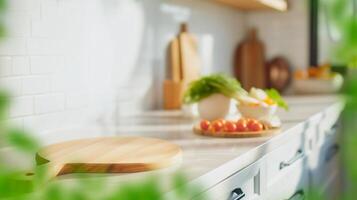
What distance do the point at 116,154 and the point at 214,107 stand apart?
753 mm

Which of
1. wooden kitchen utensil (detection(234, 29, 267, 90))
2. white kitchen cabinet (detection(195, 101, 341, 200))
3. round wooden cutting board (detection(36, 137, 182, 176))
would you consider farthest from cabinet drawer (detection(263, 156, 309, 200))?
wooden kitchen utensil (detection(234, 29, 267, 90))

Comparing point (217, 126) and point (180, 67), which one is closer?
point (217, 126)

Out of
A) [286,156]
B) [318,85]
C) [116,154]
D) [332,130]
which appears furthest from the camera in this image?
[318,85]

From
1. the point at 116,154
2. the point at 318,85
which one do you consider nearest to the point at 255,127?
the point at 116,154

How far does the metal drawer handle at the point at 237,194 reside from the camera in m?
1.19

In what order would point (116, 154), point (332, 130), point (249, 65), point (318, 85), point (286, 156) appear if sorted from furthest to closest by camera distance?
point (249, 65) → point (318, 85) → point (332, 130) → point (286, 156) → point (116, 154)

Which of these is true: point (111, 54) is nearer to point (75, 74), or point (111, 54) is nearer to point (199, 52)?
point (75, 74)

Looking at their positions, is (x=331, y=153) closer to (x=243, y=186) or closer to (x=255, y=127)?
(x=255, y=127)

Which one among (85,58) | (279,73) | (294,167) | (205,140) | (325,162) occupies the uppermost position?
(85,58)

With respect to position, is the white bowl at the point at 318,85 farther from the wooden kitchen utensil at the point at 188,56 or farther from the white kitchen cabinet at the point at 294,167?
the wooden kitchen utensil at the point at 188,56

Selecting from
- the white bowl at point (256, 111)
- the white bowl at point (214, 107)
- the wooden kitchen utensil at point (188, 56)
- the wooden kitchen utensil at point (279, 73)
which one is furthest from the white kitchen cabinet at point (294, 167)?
the wooden kitchen utensil at point (279, 73)

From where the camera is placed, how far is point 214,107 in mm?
1878

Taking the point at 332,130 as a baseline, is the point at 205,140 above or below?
above

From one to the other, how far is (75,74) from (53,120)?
20cm
